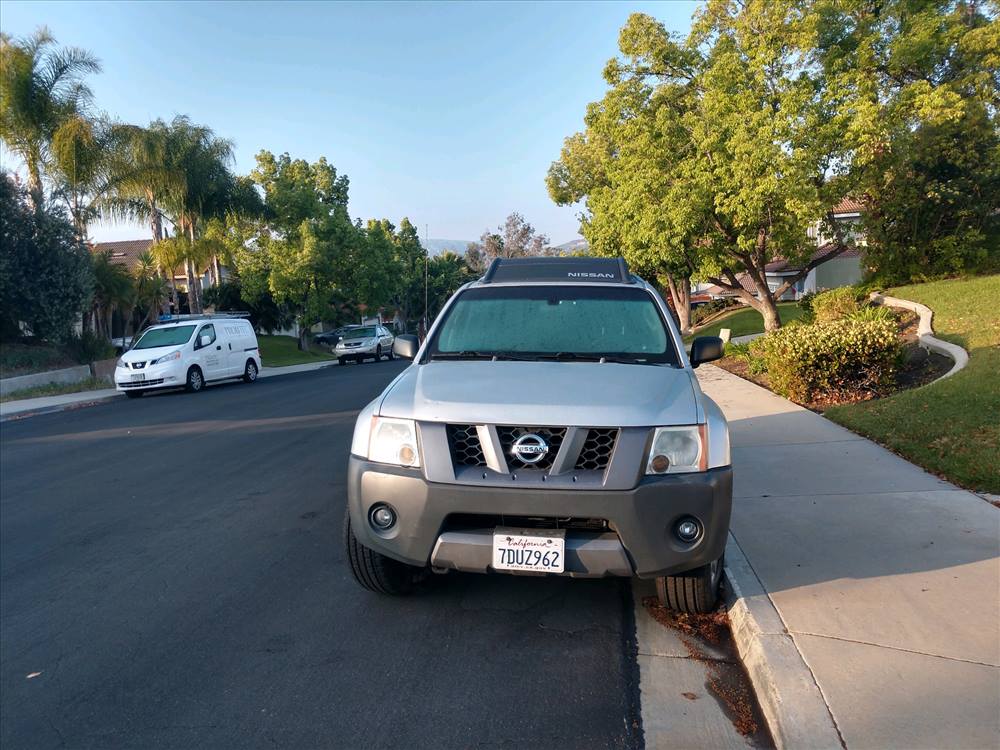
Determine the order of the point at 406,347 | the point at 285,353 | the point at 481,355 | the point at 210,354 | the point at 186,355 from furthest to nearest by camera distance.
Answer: the point at 285,353, the point at 210,354, the point at 186,355, the point at 406,347, the point at 481,355

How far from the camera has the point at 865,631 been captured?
12.7 ft

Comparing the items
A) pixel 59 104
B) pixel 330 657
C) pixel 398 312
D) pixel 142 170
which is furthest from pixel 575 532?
pixel 398 312

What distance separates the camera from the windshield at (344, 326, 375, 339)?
3375cm

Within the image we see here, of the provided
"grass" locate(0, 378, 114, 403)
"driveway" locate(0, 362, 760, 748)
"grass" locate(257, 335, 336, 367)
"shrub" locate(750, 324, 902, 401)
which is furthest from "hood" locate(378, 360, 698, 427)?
"grass" locate(257, 335, 336, 367)

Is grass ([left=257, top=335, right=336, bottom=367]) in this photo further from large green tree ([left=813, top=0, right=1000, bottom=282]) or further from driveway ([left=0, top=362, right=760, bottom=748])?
driveway ([left=0, top=362, right=760, bottom=748])

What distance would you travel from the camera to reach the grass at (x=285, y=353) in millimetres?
34969

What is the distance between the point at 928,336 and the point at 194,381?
15929mm

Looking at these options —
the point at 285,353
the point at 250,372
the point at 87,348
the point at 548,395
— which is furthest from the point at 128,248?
the point at 548,395

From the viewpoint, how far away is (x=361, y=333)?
34.3m

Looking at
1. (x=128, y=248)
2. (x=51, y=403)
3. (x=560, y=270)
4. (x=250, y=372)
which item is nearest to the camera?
(x=560, y=270)

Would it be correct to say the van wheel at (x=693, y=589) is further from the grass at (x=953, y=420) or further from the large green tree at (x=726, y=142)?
the large green tree at (x=726, y=142)

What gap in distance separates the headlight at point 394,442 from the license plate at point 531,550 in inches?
23.0

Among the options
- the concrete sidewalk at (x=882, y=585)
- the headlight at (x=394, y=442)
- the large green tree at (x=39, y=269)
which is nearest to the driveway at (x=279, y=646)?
the concrete sidewalk at (x=882, y=585)

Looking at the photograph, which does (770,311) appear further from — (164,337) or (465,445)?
(465,445)
